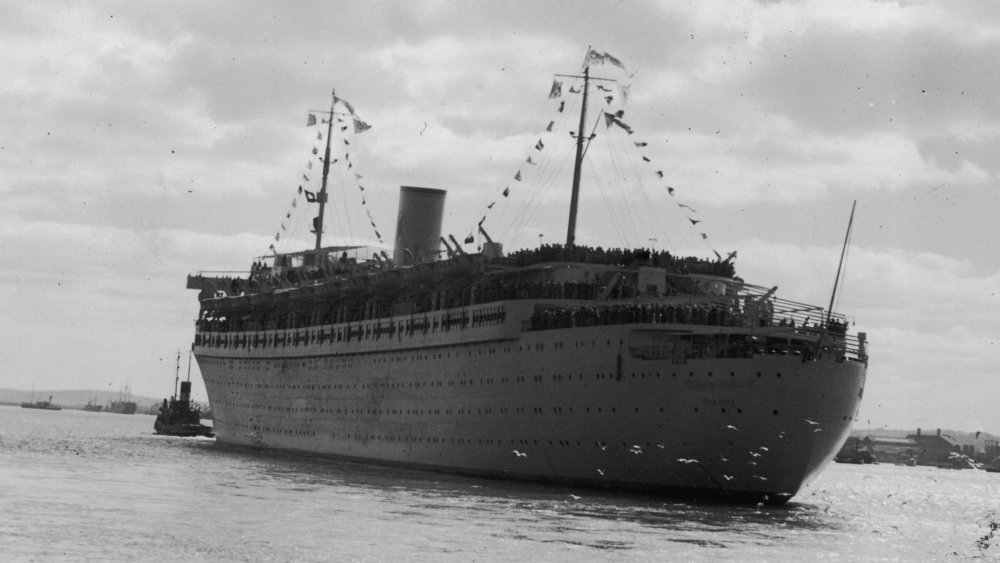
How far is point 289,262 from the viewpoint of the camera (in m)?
95.8

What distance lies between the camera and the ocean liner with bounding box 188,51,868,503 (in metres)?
53.3

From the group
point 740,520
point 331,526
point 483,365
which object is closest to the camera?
point 331,526

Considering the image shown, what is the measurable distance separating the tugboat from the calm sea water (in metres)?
58.7

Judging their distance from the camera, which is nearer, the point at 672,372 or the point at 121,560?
the point at 121,560

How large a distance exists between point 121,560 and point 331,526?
9.03m

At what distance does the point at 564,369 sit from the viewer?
5834 cm

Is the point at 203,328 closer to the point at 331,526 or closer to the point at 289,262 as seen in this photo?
the point at 289,262

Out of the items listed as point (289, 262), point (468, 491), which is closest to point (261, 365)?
point (289, 262)

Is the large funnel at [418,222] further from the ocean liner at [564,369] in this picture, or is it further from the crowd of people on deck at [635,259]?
the crowd of people on deck at [635,259]

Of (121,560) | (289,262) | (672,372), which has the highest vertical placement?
(289,262)

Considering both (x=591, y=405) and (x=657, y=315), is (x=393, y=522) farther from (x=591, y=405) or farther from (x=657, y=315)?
(x=657, y=315)

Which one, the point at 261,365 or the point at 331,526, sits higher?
the point at 261,365

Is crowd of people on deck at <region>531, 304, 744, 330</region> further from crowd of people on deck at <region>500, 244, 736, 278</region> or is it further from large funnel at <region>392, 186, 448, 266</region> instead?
large funnel at <region>392, 186, 448, 266</region>

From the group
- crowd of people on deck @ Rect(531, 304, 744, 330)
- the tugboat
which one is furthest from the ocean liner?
the tugboat
